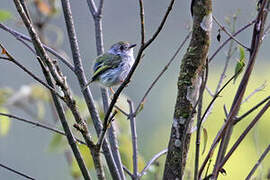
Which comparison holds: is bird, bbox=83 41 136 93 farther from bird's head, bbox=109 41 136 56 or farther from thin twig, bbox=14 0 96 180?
thin twig, bbox=14 0 96 180

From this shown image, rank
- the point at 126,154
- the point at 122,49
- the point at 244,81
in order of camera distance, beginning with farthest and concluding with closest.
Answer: the point at 122,49
the point at 126,154
the point at 244,81

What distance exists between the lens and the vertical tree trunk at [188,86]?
1341mm

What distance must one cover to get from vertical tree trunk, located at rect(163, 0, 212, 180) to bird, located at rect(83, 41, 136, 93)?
1737mm

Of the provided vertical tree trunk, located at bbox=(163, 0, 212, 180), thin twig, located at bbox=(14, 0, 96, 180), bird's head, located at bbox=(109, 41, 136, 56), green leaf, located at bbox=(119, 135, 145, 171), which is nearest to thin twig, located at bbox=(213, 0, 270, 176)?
vertical tree trunk, located at bbox=(163, 0, 212, 180)

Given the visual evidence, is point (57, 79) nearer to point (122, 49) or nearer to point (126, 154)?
point (126, 154)

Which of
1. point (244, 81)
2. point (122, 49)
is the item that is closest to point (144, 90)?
point (122, 49)

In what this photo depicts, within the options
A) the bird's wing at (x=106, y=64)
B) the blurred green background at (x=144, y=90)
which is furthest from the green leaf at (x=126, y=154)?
the blurred green background at (x=144, y=90)

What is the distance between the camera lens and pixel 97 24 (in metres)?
2.11

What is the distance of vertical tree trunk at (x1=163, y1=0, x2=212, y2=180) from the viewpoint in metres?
1.34

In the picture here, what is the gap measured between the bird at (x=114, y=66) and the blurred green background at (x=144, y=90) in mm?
483

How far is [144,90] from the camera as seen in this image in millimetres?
10773

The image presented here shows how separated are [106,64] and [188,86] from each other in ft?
7.59

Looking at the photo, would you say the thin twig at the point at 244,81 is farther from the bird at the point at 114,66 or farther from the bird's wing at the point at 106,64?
the bird's wing at the point at 106,64

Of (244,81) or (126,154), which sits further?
(126,154)
